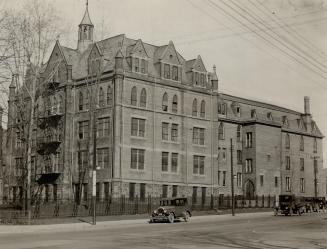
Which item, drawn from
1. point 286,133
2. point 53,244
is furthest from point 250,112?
point 53,244

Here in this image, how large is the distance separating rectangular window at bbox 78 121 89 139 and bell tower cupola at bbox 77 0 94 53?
1123 cm

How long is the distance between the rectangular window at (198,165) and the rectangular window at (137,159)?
8.30 metres

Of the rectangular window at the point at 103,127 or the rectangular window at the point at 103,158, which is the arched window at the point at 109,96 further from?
the rectangular window at the point at 103,158

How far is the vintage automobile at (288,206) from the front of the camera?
48.9 meters

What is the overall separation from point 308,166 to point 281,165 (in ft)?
36.0

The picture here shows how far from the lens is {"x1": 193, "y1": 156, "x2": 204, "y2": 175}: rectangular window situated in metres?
60.9

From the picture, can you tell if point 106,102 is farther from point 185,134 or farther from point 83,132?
point 185,134

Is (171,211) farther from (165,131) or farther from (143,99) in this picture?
(165,131)

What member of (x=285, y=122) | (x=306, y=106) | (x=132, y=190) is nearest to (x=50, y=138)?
(x=132, y=190)

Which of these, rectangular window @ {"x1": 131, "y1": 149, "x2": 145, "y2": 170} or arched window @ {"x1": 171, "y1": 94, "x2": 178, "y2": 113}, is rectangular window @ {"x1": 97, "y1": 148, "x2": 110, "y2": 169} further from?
arched window @ {"x1": 171, "y1": 94, "x2": 178, "y2": 113}

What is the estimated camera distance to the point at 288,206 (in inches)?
1922

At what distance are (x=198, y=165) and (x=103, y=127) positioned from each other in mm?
13061

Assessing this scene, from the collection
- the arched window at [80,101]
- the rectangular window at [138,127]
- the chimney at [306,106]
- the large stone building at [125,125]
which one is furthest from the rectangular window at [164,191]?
the chimney at [306,106]

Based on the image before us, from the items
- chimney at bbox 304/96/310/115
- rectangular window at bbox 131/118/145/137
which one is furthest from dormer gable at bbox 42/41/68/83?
chimney at bbox 304/96/310/115
